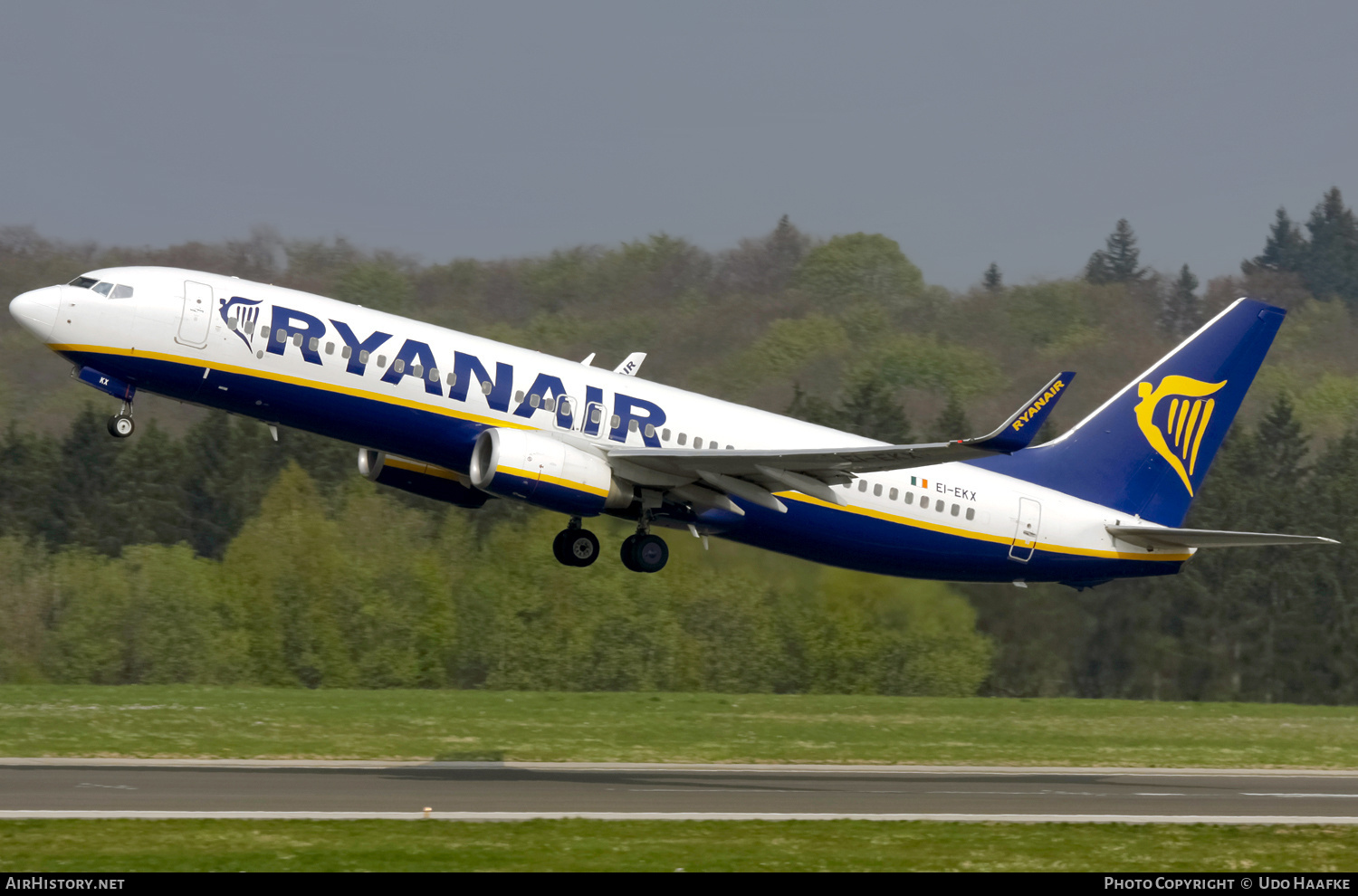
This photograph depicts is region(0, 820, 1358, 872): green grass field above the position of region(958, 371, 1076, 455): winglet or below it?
below

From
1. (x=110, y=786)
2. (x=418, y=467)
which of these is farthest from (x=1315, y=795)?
(x=110, y=786)

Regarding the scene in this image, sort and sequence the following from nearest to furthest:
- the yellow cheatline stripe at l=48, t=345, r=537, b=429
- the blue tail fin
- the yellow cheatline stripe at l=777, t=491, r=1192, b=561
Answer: the yellow cheatline stripe at l=48, t=345, r=537, b=429 < the yellow cheatline stripe at l=777, t=491, r=1192, b=561 < the blue tail fin

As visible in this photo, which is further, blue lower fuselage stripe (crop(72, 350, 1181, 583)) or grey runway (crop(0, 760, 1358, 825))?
blue lower fuselage stripe (crop(72, 350, 1181, 583))

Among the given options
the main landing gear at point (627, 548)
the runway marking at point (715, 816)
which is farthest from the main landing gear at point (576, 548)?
the runway marking at point (715, 816)

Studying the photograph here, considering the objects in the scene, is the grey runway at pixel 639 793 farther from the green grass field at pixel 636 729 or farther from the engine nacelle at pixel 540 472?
the engine nacelle at pixel 540 472

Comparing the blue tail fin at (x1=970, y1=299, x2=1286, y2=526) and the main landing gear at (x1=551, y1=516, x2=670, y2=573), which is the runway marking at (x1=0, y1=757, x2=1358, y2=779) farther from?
the blue tail fin at (x1=970, y1=299, x2=1286, y2=526)

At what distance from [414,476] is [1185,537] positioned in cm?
1670

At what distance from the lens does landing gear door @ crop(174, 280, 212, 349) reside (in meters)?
31.2

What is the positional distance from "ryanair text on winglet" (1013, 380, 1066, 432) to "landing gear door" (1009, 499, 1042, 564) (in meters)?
8.51

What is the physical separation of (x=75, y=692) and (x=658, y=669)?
30.0 meters

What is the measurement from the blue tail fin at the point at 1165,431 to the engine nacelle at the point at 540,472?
35.5ft

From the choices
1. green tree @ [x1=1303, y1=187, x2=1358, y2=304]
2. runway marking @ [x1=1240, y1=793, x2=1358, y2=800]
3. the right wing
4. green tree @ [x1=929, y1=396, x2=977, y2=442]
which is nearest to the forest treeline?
green tree @ [x1=929, y1=396, x2=977, y2=442]

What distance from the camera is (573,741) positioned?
116ft

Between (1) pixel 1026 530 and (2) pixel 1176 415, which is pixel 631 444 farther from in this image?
(2) pixel 1176 415
